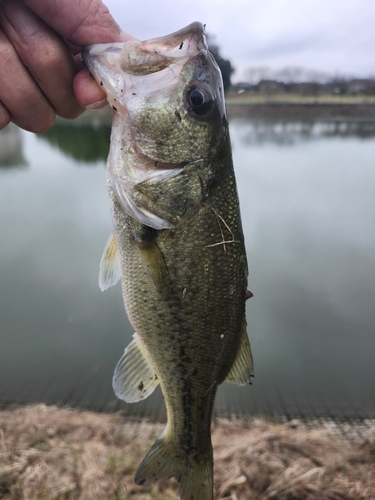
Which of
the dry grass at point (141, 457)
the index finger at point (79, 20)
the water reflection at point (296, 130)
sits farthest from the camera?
the water reflection at point (296, 130)

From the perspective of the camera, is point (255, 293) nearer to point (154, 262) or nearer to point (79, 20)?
point (154, 262)

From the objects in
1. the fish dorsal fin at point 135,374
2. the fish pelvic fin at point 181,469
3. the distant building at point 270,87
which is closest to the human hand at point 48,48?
the fish dorsal fin at point 135,374

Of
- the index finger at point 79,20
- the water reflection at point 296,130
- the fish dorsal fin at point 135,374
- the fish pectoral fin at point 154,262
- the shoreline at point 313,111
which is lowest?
the fish dorsal fin at point 135,374

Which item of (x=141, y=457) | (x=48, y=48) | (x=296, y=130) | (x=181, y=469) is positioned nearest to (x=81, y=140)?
(x=296, y=130)

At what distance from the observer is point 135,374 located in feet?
5.54

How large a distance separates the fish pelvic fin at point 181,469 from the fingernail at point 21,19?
1.85m

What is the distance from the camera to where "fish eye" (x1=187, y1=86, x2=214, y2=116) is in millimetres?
1371

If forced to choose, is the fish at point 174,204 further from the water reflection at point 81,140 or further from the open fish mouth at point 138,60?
the water reflection at point 81,140

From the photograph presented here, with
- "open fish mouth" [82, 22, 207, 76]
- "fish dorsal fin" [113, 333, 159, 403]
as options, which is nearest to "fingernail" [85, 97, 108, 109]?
"open fish mouth" [82, 22, 207, 76]

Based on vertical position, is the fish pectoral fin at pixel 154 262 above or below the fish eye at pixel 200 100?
below

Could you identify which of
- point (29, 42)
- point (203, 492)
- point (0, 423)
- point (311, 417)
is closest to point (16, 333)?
point (0, 423)

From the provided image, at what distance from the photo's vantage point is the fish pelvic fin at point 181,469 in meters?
1.66

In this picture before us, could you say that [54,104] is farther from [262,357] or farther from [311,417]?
[262,357]

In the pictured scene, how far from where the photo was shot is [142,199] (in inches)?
55.0
